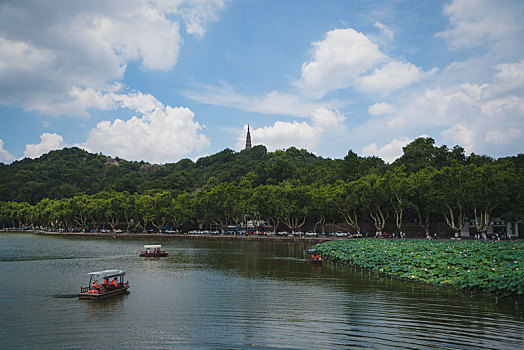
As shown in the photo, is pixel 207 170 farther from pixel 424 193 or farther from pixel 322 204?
pixel 424 193

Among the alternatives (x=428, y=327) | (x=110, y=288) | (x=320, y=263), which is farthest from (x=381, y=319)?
(x=320, y=263)

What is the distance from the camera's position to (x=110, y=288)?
867 inches

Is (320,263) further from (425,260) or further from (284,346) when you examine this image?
(284,346)

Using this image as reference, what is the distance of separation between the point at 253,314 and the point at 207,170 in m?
149

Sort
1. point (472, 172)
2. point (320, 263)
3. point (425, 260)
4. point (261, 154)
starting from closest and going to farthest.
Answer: point (425, 260)
point (320, 263)
point (472, 172)
point (261, 154)

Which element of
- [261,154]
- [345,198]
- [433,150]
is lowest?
[345,198]

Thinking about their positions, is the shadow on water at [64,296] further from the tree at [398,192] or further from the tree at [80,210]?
the tree at [80,210]

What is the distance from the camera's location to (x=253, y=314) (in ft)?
58.8

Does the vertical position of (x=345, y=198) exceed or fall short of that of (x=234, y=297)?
it exceeds it

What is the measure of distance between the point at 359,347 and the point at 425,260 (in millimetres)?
19252

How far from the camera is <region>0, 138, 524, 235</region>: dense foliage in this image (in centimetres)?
5806

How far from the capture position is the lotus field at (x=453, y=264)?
2080 centimetres

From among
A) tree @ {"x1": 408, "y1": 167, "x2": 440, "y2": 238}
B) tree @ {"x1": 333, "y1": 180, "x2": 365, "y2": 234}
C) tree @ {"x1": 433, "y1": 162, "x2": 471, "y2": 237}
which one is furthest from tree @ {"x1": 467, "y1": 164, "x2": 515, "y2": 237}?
tree @ {"x1": 333, "y1": 180, "x2": 365, "y2": 234}

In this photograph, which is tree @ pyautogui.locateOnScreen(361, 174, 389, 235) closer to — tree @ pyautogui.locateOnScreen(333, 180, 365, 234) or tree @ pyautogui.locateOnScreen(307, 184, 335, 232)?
tree @ pyautogui.locateOnScreen(333, 180, 365, 234)
